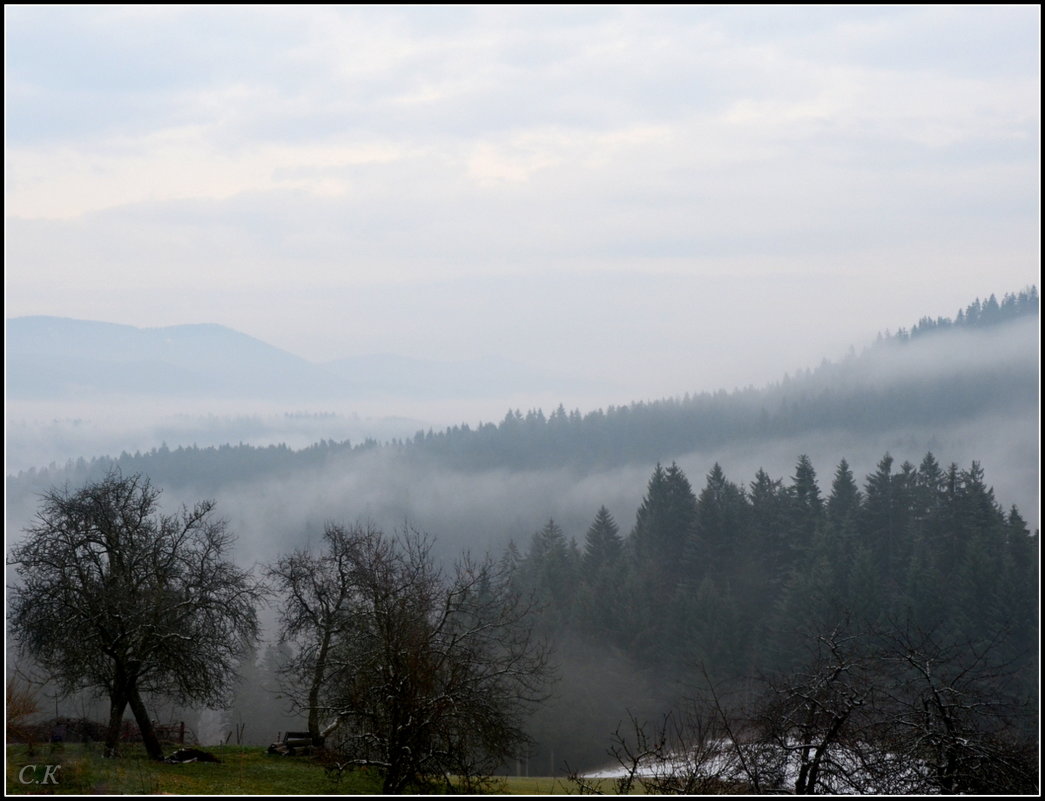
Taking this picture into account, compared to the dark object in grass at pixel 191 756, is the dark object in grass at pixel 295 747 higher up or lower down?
lower down

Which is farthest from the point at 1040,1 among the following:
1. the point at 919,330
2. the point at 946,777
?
the point at 919,330

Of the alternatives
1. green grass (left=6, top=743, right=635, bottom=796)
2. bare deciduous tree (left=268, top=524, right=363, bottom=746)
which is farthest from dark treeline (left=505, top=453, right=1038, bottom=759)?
green grass (left=6, top=743, right=635, bottom=796)

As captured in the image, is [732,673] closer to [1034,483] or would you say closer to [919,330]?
[1034,483]

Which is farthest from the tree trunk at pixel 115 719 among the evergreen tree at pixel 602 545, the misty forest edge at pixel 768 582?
the evergreen tree at pixel 602 545

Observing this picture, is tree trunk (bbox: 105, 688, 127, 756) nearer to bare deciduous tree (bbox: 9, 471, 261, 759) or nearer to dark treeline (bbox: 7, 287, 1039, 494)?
bare deciduous tree (bbox: 9, 471, 261, 759)

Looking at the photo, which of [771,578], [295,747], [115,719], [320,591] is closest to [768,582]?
[771,578]

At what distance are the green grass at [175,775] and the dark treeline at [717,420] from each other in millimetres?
129968

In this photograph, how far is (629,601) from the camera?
63.4m

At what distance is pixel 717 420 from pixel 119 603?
511 feet

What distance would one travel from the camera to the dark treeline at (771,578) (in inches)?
2057

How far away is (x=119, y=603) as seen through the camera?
76.3 feet

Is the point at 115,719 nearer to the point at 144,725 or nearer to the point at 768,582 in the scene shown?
the point at 144,725

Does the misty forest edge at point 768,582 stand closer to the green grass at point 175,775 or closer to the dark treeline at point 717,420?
the green grass at point 175,775

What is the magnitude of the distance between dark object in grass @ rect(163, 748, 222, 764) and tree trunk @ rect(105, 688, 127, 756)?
1479 millimetres
